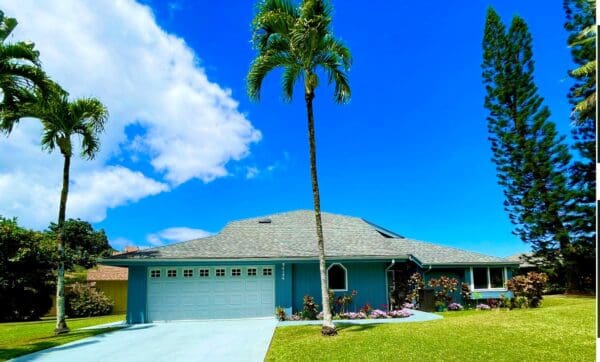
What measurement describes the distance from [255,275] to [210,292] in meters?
1.87

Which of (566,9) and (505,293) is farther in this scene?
(566,9)

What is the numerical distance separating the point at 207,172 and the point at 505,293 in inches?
718

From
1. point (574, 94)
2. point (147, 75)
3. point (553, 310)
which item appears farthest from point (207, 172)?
point (574, 94)

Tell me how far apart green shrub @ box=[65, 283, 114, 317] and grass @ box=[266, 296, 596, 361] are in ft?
51.0

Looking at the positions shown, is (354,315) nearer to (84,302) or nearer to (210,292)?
(210,292)

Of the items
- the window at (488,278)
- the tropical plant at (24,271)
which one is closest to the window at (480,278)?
the window at (488,278)

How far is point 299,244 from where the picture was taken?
18969mm

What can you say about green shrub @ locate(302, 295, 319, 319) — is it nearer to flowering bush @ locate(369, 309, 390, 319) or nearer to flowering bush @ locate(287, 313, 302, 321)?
flowering bush @ locate(287, 313, 302, 321)

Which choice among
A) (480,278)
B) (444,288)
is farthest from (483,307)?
(444,288)

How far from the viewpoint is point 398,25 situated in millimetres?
19016

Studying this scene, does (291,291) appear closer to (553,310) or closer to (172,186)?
(553,310)

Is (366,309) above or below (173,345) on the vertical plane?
above

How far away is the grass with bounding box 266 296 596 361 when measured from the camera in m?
8.80

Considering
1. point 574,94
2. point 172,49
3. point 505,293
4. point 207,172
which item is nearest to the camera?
point 172,49
